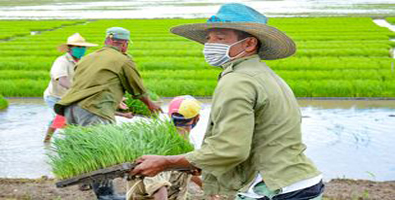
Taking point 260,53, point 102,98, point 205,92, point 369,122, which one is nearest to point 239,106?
point 260,53

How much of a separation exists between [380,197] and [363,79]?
7.38 metres

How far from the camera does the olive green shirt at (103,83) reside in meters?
5.18

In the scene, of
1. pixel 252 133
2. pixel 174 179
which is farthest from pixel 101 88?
pixel 252 133

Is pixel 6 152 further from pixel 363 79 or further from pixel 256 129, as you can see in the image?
pixel 363 79

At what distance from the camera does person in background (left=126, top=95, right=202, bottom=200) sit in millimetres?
3756

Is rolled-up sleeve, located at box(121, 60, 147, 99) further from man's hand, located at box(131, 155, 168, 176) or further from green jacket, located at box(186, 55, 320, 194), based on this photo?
green jacket, located at box(186, 55, 320, 194)

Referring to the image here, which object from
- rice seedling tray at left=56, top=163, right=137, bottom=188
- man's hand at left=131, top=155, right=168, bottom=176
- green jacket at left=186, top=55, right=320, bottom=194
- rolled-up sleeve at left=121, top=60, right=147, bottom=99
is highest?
green jacket at left=186, top=55, right=320, bottom=194

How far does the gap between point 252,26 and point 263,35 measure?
0.09 meters

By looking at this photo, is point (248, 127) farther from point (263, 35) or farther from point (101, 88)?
point (101, 88)

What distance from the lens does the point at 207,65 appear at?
14.7m

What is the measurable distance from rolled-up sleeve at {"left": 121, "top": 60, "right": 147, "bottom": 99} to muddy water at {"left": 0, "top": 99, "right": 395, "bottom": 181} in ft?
2.64

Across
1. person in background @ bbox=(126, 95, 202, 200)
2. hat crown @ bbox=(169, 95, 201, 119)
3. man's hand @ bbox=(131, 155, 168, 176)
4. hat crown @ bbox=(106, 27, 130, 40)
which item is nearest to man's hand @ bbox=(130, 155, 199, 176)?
man's hand @ bbox=(131, 155, 168, 176)

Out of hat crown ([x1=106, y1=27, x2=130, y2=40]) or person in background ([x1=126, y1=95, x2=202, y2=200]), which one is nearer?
person in background ([x1=126, y1=95, x2=202, y2=200])

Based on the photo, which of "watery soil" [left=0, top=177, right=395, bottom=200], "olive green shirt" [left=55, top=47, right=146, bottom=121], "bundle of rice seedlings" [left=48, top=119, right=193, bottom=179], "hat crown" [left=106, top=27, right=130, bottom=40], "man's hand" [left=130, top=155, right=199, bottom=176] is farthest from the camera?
"watery soil" [left=0, top=177, right=395, bottom=200]
